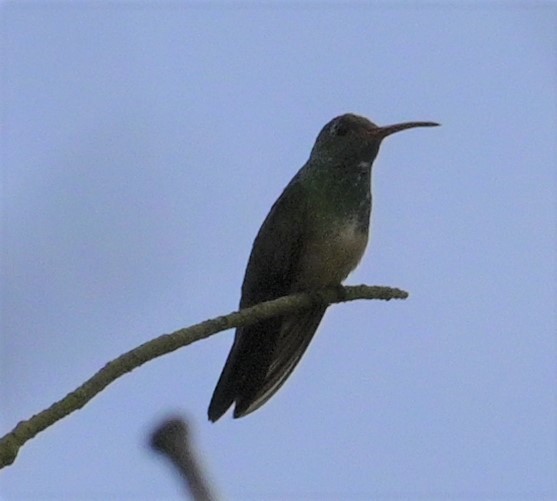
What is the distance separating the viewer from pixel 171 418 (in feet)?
3.61

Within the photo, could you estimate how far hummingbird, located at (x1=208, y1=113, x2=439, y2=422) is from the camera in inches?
171

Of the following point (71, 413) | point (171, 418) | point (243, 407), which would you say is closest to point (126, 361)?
point (71, 413)

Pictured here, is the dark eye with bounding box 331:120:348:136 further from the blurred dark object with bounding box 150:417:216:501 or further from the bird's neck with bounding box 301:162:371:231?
the blurred dark object with bounding box 150:417:216:501

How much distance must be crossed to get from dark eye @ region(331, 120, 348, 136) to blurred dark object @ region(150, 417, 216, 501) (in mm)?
4329

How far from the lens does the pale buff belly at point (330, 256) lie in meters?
4.57

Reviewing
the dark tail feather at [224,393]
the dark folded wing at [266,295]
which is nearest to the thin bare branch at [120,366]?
the dark tail feather at [224,393]

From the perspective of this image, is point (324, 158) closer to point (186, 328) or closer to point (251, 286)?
point (251, 286)

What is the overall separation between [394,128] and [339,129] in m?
0.36

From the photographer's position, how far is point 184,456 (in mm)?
1028

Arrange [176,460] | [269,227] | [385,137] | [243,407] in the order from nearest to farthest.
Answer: [176,460] → [243,407] → [269,227] → [385,137]

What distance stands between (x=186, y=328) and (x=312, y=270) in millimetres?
2288

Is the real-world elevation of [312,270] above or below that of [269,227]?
below

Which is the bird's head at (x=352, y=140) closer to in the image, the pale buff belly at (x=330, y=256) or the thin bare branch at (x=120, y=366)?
the pale buff belly at (x=330, y=256)

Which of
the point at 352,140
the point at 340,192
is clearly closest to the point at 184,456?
the point at 340,192
